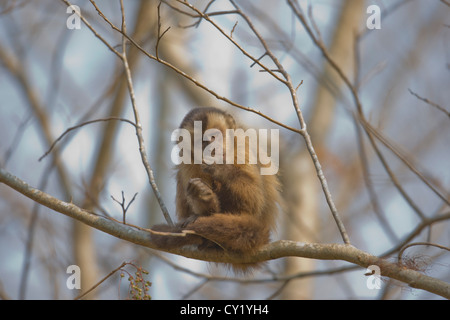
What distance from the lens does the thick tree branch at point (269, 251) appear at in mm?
2955

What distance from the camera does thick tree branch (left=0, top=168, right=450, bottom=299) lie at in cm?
296

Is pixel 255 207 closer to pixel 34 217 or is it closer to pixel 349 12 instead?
pixel 34 217

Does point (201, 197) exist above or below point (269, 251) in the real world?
above

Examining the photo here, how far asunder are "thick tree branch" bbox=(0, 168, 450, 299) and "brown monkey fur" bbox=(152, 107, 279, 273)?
66 mm

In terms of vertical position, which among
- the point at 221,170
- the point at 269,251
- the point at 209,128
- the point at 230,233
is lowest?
the point at 269,251

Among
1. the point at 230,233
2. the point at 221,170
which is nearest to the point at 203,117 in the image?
the point at 221,170

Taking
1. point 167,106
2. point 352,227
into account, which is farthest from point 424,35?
point 167,106

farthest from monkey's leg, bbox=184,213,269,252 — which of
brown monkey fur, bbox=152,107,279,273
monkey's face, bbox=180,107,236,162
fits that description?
monkey's face, bbox=180,107,236,162

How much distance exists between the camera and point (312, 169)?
8.66m

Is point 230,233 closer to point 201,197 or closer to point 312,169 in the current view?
point 201,197

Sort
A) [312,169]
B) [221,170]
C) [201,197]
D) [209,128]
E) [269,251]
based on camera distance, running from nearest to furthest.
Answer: [269,251] → [201,197] → [221,170] → [209,128] → [312,169]

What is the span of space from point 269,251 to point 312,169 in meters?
5.17

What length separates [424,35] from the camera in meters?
13.1

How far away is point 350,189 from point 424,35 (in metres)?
4.67
